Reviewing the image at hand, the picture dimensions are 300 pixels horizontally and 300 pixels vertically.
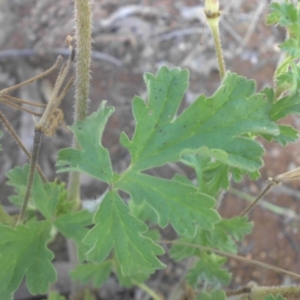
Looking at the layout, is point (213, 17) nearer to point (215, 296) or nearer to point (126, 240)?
point (126, 240)

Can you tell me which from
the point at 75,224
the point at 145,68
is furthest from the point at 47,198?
the point at 145,68

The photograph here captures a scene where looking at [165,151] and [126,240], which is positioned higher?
[165,151]

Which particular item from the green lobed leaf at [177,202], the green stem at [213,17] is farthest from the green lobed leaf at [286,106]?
the green lobed leaf at [177,202]

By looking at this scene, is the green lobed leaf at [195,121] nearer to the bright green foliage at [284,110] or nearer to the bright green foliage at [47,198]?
the bright green foliage at [284,110]

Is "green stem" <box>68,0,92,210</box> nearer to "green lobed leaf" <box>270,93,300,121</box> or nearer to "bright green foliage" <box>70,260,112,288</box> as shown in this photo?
"green lobed leaf" <box>270,93,300,121</box>

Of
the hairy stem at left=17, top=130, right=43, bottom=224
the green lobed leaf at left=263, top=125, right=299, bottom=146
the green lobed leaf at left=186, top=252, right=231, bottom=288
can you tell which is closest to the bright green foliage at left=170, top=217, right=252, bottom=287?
the green lobed leaf at left=186, top=252, right=231, bottom=288
